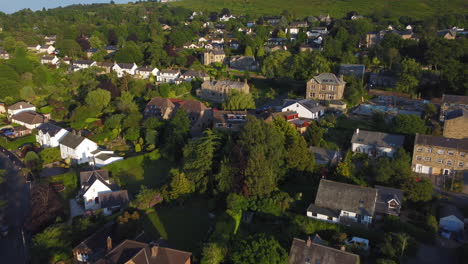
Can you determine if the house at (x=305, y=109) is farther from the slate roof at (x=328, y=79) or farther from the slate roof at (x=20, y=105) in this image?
the slate roof at (x=20, y=105)

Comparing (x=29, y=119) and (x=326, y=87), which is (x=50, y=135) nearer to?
(x=29, y=119)

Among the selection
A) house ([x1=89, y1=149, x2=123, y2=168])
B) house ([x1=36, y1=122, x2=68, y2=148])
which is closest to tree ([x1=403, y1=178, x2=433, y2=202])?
house ([x1=89, y1=149, x2=123, y2=168])

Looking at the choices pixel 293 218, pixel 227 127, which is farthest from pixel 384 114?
pixel 293 218

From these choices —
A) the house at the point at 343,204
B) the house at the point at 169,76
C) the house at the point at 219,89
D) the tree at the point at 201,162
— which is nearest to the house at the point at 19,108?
the house at the point at 169,76

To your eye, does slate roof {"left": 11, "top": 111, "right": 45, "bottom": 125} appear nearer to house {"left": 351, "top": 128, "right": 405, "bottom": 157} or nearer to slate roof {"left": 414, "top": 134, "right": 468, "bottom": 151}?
house {"left": 351, "top": 128, "right": 405, "bottom": 157}

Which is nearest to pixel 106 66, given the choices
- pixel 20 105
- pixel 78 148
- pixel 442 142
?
pixel 20 105

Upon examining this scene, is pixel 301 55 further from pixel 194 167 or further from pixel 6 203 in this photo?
pixel 6 203
